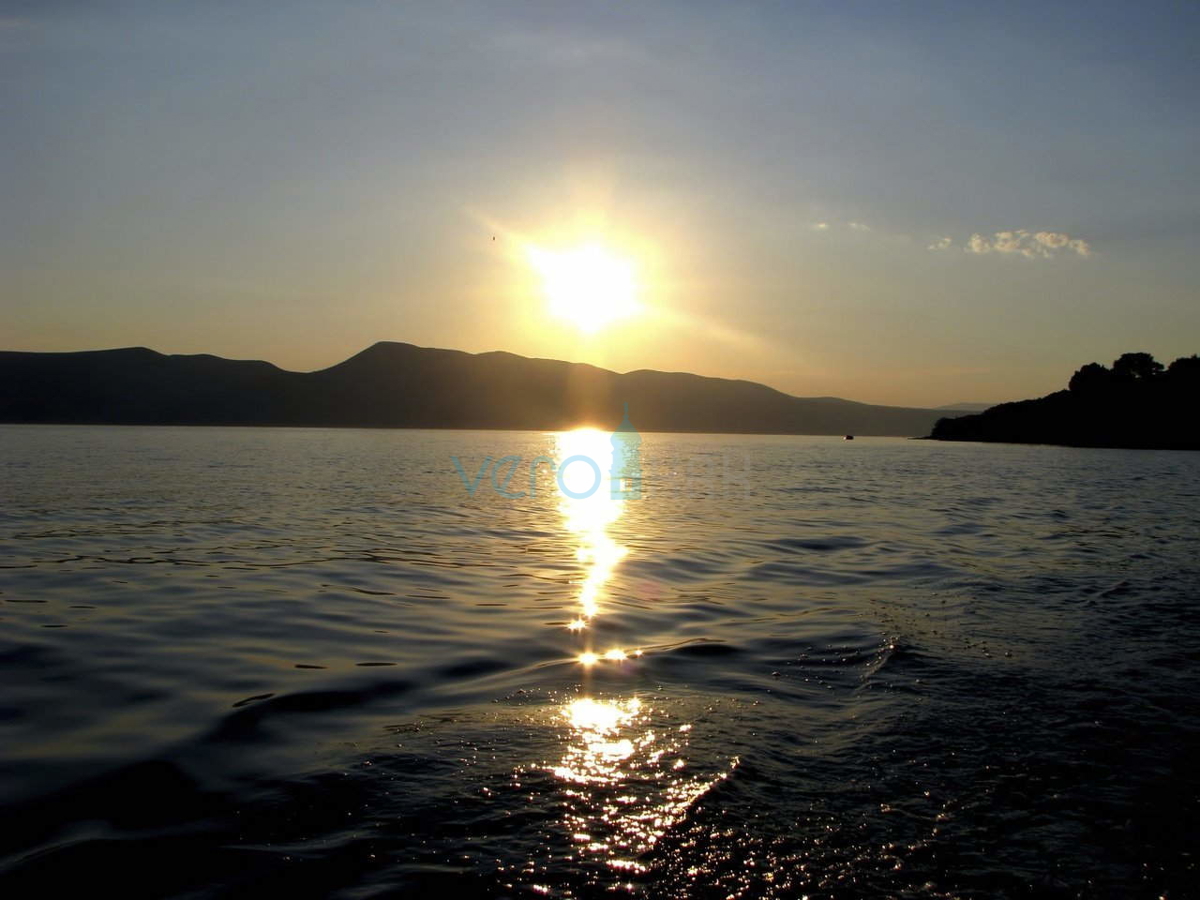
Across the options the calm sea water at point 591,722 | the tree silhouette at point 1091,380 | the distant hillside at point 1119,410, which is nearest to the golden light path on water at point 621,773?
the calm sea water at point 591,722

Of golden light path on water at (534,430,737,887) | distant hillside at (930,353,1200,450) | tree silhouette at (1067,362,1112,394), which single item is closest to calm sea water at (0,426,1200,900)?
golden light path on water at (534,430,737,887)

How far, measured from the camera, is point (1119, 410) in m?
156

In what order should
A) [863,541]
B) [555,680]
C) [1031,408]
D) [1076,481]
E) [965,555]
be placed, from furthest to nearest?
[1031,408]
[1076,481]
[863,541]
[965,555]
[555,680]

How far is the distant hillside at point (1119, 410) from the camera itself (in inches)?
5802

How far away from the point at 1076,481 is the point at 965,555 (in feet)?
137

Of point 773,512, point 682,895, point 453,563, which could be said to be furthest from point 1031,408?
point 682,895

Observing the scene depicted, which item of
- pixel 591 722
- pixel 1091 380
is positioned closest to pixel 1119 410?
pixel 1091 380

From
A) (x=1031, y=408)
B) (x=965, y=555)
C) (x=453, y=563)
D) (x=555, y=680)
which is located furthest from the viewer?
(x=1031, y=408)

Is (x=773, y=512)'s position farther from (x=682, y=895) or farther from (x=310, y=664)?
(x=682, y=895)

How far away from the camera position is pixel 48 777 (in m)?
6.98

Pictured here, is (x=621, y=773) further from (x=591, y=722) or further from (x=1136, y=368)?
(x=1136, y=368)

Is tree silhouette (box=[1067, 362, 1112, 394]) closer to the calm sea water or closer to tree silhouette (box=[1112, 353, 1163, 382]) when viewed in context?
tree silhouette (box=[1112, 353, 1163, 382])

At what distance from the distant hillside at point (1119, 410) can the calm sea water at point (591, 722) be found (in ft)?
502

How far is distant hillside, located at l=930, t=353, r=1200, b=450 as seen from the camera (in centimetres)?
14738
